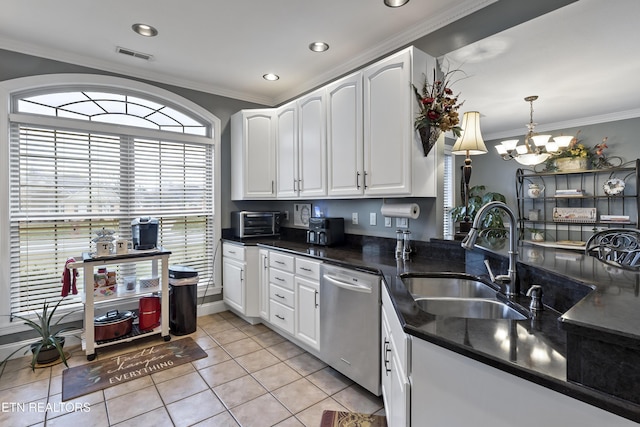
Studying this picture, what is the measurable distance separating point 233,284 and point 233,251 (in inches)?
14.6

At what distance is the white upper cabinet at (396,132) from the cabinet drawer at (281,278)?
1.06 m

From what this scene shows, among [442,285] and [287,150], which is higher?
[287,150]

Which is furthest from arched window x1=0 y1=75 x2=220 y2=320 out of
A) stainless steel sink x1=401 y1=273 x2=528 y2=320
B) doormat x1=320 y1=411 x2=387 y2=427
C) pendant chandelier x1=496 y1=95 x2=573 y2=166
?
pendant chandelier x1=496 y1=95 x2=573 y2=166

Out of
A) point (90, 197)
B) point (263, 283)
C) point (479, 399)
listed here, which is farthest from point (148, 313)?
point (479, 399)

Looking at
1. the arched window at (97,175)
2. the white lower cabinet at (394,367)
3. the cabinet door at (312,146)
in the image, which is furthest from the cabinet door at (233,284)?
the white lower cabinet at (394,367)

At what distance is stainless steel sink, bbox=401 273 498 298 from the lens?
186cm

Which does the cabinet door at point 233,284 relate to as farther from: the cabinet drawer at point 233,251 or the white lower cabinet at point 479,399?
the white lower cabinet at point 479,399

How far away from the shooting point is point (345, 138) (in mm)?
2688

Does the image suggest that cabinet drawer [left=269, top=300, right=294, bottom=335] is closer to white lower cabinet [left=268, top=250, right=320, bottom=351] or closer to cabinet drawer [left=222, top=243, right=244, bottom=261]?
white lower cabinet [left=268, top=250, right=320, bottom=351]

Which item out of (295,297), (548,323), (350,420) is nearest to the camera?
(548,323)

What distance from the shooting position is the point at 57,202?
9.56 feet

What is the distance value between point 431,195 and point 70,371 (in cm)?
312

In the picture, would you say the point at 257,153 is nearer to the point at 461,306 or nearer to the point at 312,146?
the point at 312,146

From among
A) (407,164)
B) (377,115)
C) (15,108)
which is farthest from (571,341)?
(15,108)
